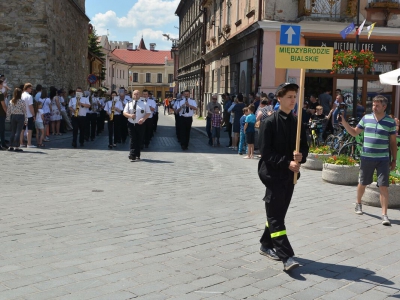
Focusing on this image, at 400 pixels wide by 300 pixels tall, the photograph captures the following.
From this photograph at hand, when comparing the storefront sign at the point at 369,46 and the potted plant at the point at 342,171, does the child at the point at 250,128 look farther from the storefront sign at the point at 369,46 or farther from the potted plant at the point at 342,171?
the storefront sign at the point at 369,46

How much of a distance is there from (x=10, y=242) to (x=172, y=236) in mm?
1794

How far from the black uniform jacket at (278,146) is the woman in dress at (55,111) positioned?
49.5ft

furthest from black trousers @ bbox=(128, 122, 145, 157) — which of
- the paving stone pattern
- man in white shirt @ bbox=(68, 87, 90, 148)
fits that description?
man in white shirt @ bbox=(68, 87, 90, 148)

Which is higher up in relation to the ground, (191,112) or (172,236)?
(191,112)

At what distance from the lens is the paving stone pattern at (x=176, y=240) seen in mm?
4793

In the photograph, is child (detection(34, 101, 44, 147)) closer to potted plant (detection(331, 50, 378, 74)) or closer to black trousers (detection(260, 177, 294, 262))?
potted plant (detection(331, 50, 378, 74))

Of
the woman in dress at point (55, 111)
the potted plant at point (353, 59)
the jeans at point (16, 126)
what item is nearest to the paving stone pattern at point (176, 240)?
the jeans at point (16, 126)

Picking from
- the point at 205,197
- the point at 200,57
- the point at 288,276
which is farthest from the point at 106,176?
the point at 200,57

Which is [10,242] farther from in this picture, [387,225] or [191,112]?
[191,112]

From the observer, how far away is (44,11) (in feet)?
76.2

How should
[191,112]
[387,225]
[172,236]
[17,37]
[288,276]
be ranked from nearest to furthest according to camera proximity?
1. [288,276]
2. [172,236]
3. [387,225]
4. [191,112]
5. [17,37]

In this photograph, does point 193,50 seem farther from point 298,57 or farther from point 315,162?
point 298,57

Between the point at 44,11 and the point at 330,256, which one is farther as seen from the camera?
the point at 44,11

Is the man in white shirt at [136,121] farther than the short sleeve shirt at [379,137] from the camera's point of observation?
Yes
